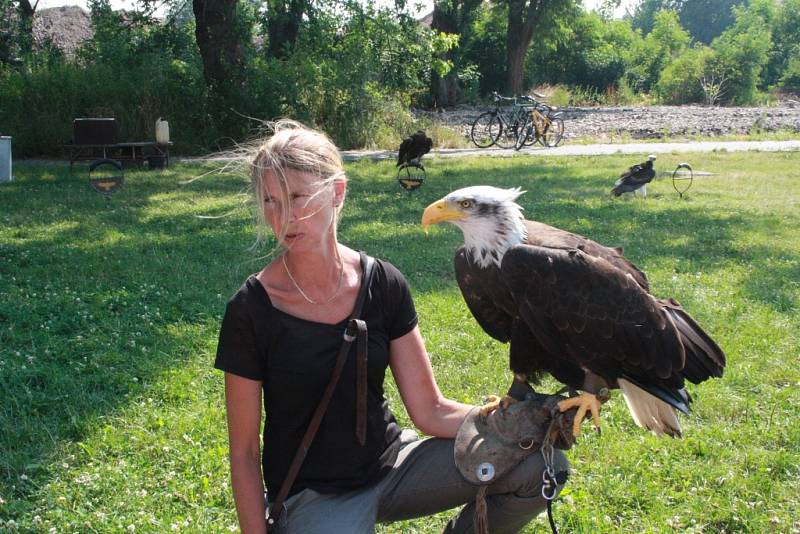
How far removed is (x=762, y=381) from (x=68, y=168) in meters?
13.2

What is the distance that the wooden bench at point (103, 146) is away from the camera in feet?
45.0

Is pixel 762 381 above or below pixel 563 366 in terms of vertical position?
below

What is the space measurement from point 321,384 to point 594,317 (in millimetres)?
1294

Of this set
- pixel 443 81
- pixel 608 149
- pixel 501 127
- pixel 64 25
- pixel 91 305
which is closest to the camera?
pixel 91 305

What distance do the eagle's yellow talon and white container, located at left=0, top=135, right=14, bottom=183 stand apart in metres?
12.1

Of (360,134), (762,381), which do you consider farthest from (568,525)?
(360,134)

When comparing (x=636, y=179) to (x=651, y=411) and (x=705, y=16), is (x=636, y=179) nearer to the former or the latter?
(x=651, y=411)

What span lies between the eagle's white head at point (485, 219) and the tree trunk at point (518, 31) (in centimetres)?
3097

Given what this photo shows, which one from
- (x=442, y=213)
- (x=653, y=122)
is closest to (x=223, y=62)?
(x=442, y=213)

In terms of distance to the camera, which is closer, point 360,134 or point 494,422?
point 494,422

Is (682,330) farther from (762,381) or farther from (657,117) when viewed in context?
(657,117)

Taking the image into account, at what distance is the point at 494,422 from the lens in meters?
2.66

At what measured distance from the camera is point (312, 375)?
2391 millimetres

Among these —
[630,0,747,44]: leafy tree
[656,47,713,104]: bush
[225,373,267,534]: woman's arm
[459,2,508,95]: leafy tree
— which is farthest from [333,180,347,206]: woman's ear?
[630,0,747,44]: leafy tree
